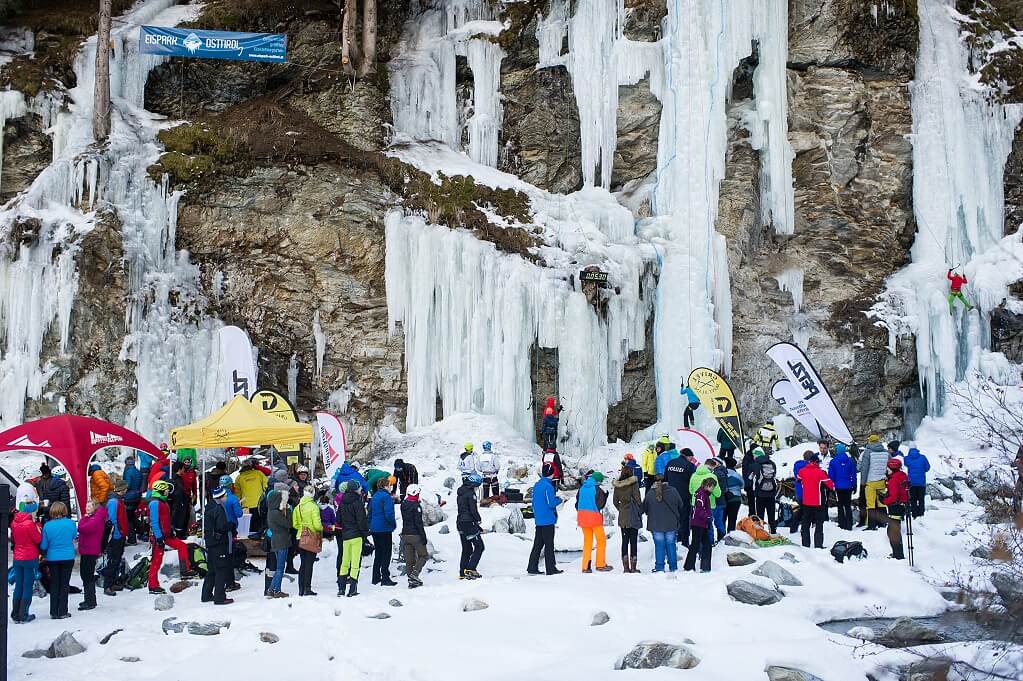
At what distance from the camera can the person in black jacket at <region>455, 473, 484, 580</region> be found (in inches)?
481

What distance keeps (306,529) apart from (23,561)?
119 inches

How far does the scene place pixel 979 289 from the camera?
23.9m

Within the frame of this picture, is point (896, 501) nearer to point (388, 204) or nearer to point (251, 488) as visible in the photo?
point (251, 488)

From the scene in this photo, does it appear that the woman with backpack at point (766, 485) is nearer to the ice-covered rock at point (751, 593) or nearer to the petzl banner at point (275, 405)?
the ice-covered rock at point (751, 593)

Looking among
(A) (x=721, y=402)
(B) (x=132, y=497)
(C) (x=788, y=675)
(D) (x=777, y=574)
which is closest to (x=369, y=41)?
(A) (x=721, y=402)

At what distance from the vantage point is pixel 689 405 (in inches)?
853

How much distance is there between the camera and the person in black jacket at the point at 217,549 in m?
11.3

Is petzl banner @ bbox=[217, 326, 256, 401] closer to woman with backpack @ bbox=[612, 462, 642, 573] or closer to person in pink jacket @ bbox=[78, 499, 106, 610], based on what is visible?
person in pink jacket @ bbox=[78, 499, 106, 610]

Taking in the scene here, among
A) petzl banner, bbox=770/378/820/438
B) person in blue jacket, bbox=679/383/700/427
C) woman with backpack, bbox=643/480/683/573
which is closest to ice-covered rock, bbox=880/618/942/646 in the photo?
woman with backpack, bbox=643/480/683/573

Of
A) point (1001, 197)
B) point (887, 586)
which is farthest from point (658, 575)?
point (1001, 197)

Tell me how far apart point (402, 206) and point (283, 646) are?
15636mm

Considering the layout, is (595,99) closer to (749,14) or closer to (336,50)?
(749,14)

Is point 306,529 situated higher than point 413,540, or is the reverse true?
point 306,529

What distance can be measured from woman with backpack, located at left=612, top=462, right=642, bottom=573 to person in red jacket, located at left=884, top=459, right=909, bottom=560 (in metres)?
3.22
